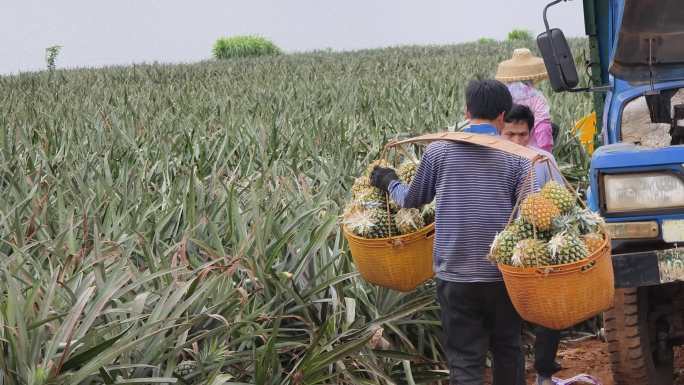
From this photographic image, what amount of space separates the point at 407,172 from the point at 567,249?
43.6 inches

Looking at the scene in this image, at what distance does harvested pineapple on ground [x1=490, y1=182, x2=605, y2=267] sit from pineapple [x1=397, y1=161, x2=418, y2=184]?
809mm

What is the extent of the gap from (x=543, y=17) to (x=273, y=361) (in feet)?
8.03

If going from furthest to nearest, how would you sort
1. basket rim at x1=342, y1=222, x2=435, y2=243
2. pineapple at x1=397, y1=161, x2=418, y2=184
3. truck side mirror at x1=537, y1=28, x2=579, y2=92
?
1. truck side mirror at x1=537, y1=28, x2=579, y2=92
2. pineapple at x1=397, y1=161, x2=418, y2=184
3. basket rim at x1=342, y1=222, x2=435, y2=243

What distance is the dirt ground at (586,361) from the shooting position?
6.10 metres

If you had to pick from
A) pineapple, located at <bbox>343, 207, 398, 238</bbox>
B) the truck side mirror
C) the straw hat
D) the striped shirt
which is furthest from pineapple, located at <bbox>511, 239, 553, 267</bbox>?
the straw hat

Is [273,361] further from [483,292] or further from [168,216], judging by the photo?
[168,216]

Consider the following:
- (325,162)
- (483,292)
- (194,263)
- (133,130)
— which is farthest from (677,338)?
(133,130)

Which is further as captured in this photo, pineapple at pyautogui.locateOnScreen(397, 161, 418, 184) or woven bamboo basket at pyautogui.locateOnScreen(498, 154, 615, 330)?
pineapple at pyautogui.locateOnScreen(397, 161, 418, 184)

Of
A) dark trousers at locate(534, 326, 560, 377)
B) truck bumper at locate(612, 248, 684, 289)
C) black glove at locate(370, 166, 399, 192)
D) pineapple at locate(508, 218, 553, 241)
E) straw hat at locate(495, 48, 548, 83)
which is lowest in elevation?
dark trousers at locate(534, 326, 560, 377)

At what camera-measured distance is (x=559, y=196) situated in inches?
171

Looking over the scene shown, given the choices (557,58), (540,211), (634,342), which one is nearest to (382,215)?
(540,211)

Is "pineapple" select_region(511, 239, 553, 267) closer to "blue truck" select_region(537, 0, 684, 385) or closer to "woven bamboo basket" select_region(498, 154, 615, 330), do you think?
"woven bamboo basket" select_region(498, 154, 615, 330)

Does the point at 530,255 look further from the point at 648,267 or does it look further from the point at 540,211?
the point at 648,267

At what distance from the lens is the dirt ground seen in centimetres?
610
